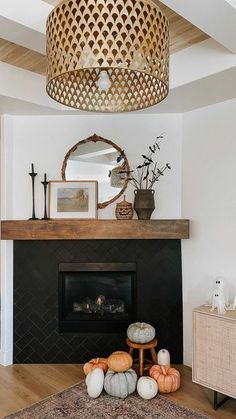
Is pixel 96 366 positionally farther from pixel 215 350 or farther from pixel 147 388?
pixel 215 350

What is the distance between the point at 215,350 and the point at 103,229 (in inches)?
49.5

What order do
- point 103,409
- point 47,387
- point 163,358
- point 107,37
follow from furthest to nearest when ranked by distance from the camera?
point 163,358, point 47,387, point 103,409, point 107,37

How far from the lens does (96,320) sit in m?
3.18

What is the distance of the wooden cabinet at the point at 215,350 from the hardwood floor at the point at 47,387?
6.1 inches

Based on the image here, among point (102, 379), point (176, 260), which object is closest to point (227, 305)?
point (176, 260)

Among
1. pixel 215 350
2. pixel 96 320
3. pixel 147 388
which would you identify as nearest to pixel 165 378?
pixel 147 388

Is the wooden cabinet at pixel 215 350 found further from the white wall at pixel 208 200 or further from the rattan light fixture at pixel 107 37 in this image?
the rattan light fixture at pixel 107 37

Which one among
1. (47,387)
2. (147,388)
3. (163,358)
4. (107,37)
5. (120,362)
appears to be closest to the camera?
(107,37)

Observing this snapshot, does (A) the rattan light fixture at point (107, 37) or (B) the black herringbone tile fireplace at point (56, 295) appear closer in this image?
(A) the rattan light fixture at point (107, 37)

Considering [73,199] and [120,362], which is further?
[73,199]

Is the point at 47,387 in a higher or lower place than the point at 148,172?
lower

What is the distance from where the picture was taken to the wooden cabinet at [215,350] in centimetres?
235

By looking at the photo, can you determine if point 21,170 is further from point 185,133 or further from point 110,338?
point 110,338

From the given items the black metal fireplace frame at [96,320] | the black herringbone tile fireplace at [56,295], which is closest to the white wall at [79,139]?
the black herringbone tile fireplace at [56,295]
